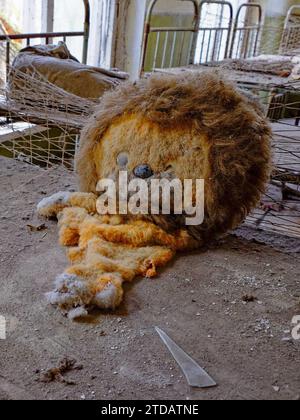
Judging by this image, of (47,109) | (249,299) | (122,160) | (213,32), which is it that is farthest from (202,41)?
(249,299)

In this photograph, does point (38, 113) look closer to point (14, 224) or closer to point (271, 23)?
point (14, 224)

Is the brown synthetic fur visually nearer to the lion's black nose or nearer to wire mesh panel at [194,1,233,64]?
the lion's black nose

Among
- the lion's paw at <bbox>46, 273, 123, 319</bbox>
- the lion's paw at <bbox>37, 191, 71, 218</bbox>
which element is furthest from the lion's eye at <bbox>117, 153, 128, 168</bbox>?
the lion's paw at <bbox>46, 273, 123, 319</bbox>

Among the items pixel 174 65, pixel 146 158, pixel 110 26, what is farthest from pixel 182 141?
pixel 174 65

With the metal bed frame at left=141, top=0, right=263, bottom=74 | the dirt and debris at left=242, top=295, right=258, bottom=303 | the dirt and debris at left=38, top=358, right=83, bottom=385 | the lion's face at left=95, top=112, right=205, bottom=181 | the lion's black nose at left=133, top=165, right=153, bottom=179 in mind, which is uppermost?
the metal bed frame at left=141, top=0, right=263, bottom=74

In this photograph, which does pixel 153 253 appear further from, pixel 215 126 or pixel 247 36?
pixel 247 36

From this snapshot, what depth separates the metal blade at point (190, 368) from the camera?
809 millimetres

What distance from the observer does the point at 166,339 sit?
922mm

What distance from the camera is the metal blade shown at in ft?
2.65

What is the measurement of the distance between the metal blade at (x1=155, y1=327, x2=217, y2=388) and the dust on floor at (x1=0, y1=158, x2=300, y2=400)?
14mm

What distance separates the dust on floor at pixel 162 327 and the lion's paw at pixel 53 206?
5 cm

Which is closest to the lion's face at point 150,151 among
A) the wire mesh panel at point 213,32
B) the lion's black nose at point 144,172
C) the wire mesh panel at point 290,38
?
the lion's black nose at point 144,172

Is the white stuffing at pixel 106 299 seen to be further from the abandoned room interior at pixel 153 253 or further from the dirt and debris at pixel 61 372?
the dirt and debris at pixel 61 372

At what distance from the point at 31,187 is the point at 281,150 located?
0.99 meters
